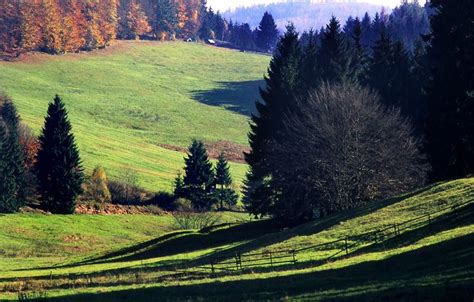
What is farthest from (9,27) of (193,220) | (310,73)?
(310,73)

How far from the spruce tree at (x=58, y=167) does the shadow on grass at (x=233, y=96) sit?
75.4 meters

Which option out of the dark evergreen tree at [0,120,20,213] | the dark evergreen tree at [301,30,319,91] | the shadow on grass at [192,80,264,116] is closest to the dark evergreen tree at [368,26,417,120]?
the dark evergreen tree at [301,30,319,91]

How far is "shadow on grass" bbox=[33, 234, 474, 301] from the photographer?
74.8 ft

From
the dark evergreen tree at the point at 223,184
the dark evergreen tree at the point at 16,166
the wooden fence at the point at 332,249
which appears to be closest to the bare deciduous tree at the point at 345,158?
the wooden fence at the point at 332,249

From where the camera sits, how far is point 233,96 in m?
174

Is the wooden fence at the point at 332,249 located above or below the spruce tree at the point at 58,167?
above

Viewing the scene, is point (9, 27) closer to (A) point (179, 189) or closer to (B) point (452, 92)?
(A) point (179, 189)

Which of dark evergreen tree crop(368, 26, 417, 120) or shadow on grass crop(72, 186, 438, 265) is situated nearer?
shadow on grass crop(72, 186, 438, 265)

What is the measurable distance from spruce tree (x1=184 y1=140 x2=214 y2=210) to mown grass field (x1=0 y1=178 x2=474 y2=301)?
47.6 metres

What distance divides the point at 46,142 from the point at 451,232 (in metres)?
66.0

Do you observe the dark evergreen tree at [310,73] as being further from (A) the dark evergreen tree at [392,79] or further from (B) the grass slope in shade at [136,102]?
(B) the grass slope in shade at [136,102]

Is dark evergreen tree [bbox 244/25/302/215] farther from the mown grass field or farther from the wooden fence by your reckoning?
the wooden fence

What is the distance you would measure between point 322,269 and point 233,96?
14229 cm

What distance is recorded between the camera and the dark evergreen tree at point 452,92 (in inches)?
1861
